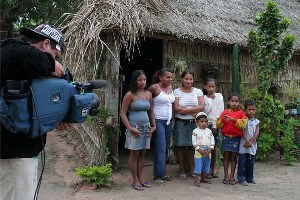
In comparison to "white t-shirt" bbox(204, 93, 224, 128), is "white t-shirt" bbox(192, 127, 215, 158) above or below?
below

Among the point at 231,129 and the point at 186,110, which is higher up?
the point at 186,110

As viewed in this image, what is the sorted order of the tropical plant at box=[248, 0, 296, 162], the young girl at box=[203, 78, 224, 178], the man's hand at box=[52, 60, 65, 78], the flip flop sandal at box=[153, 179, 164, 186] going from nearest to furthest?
the man's hand at box=[52, 60, 65, 78] < the flip flop sandal at box=[153, 179, 164, 186] < the young girl at box=[203, 78, 224, 178] < the tropical plant at box=[248, 0, 296, 162]

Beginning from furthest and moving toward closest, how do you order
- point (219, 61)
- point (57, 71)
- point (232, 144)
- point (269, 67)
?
point (219, 61), point (269, 67), point (232, 144), point (57, 71)

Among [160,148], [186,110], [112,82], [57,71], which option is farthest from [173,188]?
[57,71]

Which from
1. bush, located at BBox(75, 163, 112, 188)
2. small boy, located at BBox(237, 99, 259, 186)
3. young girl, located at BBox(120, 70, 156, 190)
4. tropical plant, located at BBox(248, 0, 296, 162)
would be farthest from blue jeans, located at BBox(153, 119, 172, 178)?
tropical plant, located at BBox(248, 0, 296, 162)

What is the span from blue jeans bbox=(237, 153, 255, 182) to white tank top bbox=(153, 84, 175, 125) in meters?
1.33

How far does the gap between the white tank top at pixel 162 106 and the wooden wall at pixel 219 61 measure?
1.42 meters

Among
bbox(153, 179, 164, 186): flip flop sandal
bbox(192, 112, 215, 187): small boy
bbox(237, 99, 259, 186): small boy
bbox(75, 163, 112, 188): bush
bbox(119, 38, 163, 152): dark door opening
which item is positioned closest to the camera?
bbox(75, 163, 112, 188): bush

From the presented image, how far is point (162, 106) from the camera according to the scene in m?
5.36

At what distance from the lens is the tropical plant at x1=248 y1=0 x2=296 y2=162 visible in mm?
6645

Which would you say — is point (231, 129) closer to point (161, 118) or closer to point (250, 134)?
point (250, 134)

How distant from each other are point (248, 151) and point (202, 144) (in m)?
0.83

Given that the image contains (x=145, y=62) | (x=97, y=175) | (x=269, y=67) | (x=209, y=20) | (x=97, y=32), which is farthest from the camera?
(x=145, y=62)

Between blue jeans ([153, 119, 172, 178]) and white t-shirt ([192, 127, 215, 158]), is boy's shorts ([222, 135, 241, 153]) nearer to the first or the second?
white t-shirt ([192, 127, 215, 158])
